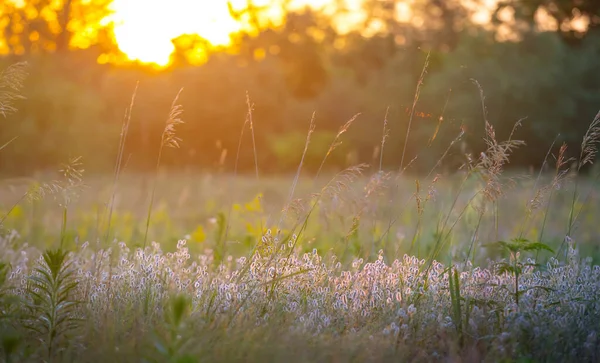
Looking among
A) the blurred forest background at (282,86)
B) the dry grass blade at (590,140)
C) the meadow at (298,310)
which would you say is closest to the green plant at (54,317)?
the meadow at (298,310)

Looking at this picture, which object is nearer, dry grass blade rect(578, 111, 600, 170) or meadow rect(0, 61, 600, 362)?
meadow rect(0, 61, 600, 362)

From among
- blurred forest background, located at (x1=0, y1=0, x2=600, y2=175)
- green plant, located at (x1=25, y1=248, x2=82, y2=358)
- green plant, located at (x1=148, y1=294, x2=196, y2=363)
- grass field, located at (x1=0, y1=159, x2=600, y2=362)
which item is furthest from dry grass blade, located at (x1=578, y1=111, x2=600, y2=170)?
blurred forest background, located at (x1=0, y1=0, x2=600, y2=175)

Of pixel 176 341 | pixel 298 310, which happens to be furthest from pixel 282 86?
pixel 176 341

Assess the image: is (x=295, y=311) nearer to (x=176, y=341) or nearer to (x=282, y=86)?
(x=176, y=341)

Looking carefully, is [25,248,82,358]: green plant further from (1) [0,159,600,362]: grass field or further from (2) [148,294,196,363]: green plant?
(2) [148,294,196,363]: green plant

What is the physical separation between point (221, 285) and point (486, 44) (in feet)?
80.7

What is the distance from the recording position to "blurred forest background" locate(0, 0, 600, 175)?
21422 mm

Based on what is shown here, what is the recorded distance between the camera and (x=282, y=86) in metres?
29.0

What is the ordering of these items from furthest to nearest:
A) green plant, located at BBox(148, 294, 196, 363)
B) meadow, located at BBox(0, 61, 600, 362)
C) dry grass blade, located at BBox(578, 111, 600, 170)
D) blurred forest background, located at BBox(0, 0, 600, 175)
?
blurred forest background, located at BBox(0, 0, 600, 175), dry grass blade, located at BBox(578, 111, 600, 170), meadow, located at BBox(0, 61, 600, 362), green plant, located at BBox(148, 294, 196, 363)

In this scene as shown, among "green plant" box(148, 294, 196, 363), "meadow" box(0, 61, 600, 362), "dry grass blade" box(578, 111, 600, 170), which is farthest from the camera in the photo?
"dry grass blade" box(578, 111, 600, 170)

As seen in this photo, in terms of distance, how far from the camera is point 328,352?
3.02 meters

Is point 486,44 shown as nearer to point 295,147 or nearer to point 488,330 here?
point 295,147

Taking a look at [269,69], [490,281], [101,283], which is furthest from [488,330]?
[269,69]

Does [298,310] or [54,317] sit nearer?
[54,317]
